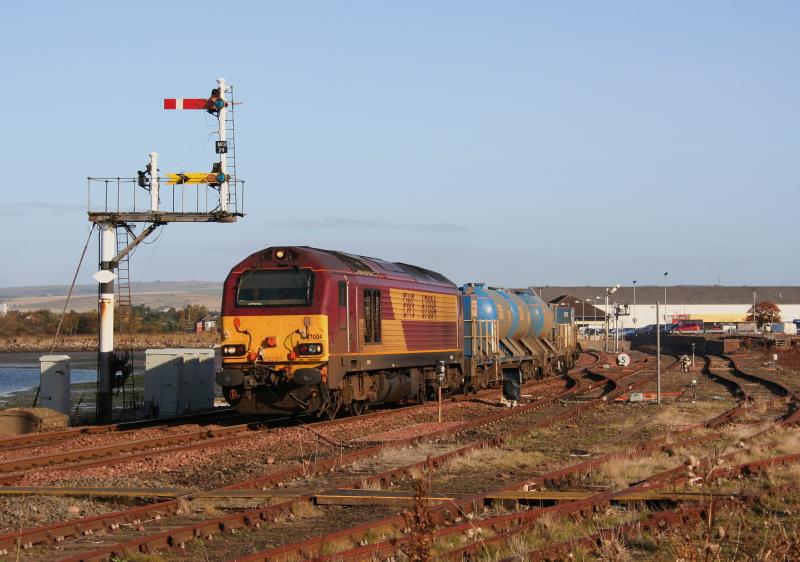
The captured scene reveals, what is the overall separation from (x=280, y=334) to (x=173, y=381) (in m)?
6.99

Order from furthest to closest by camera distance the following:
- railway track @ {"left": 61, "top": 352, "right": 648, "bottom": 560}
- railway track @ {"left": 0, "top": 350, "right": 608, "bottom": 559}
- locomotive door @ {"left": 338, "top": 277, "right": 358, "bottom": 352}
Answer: locomotive door @ {"left": 338, "top": 277, "right": 358, "bottom": 352}, railway track @ {"left": 0, "top": 350, "right": 608, "bottom": 559}, railway track @ {"left": 61, "top": 352, "right": 648, "bottom": 560}

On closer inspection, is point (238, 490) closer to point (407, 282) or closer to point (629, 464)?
point (629, 464)

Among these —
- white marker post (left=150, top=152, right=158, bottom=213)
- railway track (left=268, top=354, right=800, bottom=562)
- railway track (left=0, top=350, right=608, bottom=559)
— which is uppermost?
white marker post (left=150, top=152, right=158, bottom=213)

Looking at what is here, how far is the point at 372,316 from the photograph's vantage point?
23906 millimetres

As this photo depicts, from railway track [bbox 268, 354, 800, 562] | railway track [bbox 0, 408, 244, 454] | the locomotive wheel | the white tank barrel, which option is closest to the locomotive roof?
the locomotive wheel

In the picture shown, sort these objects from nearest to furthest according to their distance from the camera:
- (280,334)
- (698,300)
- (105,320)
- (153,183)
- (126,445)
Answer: (126,445) → (280,334) → (105,320) → (153,183) → (698,300)

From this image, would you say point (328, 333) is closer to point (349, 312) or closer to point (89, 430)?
point (349, 312)

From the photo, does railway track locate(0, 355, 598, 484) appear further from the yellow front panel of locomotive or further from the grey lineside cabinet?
the grey lineside cabinet

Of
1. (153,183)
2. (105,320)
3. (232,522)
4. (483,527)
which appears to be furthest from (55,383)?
(483,527)

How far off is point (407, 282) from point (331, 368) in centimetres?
567

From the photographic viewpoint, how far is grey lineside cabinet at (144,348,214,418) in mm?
27438

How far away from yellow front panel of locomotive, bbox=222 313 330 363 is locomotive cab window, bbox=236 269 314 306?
32cm

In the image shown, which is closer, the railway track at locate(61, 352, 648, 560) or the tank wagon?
the railway track at locate(61, 352, 648, 560)

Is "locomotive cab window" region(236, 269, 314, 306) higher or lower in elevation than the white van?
higher
